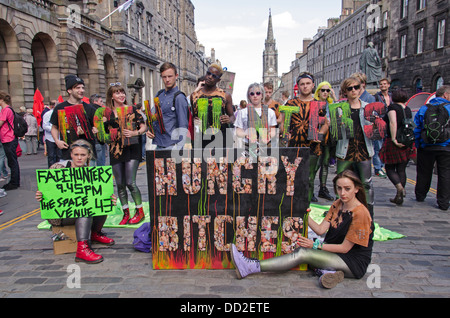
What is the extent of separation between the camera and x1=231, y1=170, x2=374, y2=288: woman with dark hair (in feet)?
10.8

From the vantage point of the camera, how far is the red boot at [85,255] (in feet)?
12.8

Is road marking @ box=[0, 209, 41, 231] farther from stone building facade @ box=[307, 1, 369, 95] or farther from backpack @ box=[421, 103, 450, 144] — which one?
stone building facade @ box=[307, 1, 369, 95]

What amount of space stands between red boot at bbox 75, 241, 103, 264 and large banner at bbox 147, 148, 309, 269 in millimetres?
771

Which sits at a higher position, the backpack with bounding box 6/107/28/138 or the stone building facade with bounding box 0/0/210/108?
the stone building facade with bounding box 0/0/210/108

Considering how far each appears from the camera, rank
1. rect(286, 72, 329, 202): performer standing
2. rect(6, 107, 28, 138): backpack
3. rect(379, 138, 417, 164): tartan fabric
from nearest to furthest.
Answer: rect(286, 72, 329, 202): performer standing → rect(379, 138, 417, 164): tartan fabric → rect(6, 107, 28, 138): backpack

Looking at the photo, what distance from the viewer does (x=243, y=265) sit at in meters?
3.44

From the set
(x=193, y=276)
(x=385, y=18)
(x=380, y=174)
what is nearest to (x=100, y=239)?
(x=193, y=276)

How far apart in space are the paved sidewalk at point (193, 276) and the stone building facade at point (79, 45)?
5681mm

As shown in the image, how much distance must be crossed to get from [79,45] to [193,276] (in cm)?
2088

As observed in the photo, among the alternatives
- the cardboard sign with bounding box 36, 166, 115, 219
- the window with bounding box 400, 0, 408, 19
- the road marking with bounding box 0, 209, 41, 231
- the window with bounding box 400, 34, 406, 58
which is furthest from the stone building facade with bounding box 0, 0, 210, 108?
the window with bounding box 400, 0, 408, 19

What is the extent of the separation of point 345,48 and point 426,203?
54.5 m

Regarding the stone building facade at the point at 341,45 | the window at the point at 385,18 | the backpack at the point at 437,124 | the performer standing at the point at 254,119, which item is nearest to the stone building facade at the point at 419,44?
the window at the point at 385,18

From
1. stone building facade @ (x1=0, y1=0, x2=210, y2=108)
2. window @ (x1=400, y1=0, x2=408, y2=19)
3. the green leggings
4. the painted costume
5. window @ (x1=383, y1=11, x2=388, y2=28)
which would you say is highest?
window @ (x1=383, y1=11, x2=388, y2=28)
